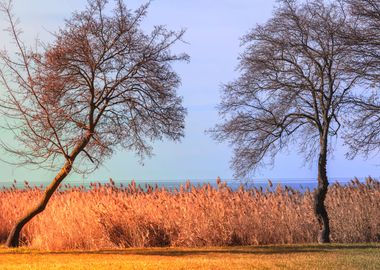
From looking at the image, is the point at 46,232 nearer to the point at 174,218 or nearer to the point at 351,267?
the point at 174,218

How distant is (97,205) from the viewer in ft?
50.4

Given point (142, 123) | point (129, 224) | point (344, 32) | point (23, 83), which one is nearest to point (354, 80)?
point (344, 32)

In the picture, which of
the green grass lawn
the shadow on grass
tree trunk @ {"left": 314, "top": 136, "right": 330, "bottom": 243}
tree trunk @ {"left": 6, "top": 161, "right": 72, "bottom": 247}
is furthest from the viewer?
tree trunk @ {"left": 314, "top": 136, "right": 330, "bottom": 243}

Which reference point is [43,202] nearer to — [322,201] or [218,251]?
[218,251]

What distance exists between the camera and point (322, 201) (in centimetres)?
1603

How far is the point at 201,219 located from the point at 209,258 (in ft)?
8.96

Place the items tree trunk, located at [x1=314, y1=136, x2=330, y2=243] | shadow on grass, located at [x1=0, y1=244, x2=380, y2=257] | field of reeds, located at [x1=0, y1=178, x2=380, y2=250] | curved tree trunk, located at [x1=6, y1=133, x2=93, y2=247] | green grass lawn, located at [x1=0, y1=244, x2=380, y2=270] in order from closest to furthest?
green grass lawn, located at [x1=0, y1=244, x2=380, y2=270] < shadow on grass, located at [x1=0, y1=244, x2=380, y2=257] < curved tree trunk, located at [x1=6, y1=133, x2=93, y2=247] < field of reeds, located at [x1=0, y1=178, x2=380, y2=250] < tree trunk, located at [x1=314, y1=136, x2=330, y2=243]

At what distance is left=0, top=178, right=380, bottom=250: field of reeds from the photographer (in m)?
14.9

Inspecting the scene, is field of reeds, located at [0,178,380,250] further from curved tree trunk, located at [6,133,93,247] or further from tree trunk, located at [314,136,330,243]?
curved tree trunk, located at [6,133,93,247]

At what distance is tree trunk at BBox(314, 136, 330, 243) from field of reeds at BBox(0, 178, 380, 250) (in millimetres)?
401

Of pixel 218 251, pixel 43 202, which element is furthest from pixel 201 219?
pixel 43 202

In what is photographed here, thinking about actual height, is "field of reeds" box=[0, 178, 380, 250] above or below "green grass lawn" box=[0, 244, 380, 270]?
above

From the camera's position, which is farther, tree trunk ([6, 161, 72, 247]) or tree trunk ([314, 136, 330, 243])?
tree trunk ([314, 136, 330, 243])

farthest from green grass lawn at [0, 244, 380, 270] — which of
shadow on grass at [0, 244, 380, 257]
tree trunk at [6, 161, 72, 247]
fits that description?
tree trunk at [6, 161, 72, 247]
